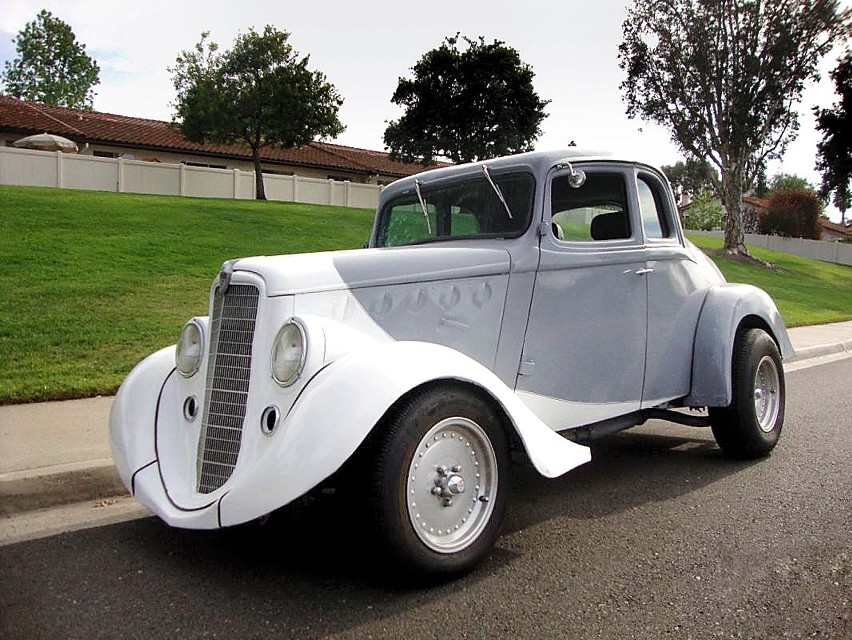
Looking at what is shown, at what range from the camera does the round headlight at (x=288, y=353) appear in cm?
332

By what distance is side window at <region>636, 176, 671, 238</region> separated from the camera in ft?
16.5

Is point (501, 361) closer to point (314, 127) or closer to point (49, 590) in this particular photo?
point (49, 590)

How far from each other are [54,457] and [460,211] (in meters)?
2.95

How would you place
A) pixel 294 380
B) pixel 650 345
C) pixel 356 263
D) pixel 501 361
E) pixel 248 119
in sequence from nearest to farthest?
pixel 294 380 → pixel 356 263 → pixel 501 361 → pixel 650 345 → pixel 248 119

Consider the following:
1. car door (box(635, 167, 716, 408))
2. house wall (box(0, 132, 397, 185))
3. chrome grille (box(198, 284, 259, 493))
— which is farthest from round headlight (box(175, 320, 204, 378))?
house wall (box(0, 132, 397, 185))

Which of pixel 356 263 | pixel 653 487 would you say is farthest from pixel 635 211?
pixel 356 263

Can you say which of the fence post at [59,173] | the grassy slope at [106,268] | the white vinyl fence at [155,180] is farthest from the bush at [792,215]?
the fence post at [59,173]

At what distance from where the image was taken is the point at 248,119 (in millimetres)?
30297

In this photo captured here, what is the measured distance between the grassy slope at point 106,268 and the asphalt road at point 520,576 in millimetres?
3367

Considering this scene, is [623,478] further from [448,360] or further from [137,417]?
[137,417]

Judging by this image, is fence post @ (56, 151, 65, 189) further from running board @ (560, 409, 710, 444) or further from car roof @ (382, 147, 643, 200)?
running board @ (560, 409, 710, 444)

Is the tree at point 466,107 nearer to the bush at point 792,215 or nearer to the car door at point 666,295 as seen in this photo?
the bush at point 792,215

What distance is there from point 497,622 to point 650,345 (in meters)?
2.40

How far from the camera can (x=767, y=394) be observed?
5.73m
